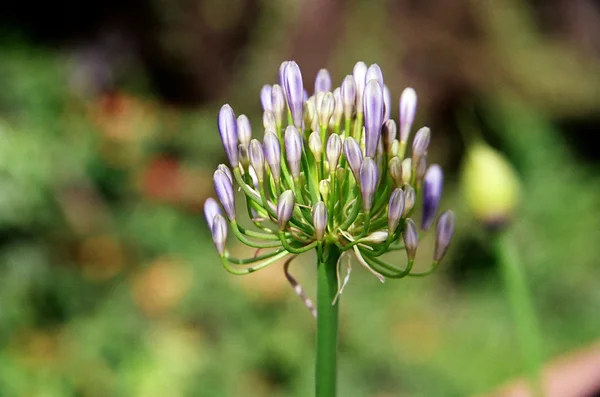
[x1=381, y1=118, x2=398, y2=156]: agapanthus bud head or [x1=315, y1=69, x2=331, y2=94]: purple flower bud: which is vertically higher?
[x1=315, y1=69, x2=331, y2=94]: purple flower bud

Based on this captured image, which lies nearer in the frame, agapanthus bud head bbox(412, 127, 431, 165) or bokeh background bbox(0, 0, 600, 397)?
agapanthus bud head bbox(412, 127, 431, 165)

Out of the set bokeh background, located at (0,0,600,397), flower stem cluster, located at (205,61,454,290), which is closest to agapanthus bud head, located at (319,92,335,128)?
flower stem cluster, located at (205,61,454,290)

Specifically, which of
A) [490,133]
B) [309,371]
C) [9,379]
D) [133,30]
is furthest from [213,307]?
[133,30]

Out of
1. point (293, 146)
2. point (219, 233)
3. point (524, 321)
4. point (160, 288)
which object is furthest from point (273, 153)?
point (160, 288)

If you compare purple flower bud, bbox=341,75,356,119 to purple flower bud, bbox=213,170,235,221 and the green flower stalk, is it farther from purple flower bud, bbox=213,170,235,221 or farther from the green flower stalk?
purple flower bud, bbox=213,170,235,221

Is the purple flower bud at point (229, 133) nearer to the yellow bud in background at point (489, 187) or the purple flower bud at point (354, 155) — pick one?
the purple flower bud at point (354, 155)

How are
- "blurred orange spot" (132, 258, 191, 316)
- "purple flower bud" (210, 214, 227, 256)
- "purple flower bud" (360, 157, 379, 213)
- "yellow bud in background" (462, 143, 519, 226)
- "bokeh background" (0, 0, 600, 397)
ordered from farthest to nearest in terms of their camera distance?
"blurred orange spot" (132, 258, 191, 316) < "bokeh background" (0, 0, 600, 397) < "yellow bud in background" (462, 143, 519, 226) < "purple flower bud" (210, 214, 227, 256) < "purple flower bud" (360, 157, 379, 213)
